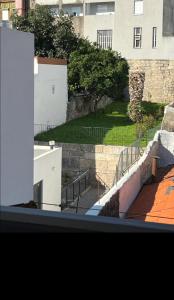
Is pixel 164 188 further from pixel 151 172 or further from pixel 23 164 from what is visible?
pixel 23 164

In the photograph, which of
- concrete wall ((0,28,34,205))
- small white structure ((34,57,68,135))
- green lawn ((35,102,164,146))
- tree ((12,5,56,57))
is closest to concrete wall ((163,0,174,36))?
green lawn ((35,102,164,146))

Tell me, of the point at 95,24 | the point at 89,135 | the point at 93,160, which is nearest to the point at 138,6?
the point at 95,24

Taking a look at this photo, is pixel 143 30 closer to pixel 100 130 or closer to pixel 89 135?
pixel 100 130

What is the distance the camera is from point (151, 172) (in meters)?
19.2

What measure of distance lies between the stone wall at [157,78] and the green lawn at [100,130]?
2416 mm

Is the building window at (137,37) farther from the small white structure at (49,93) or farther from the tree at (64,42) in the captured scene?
the small white structure at (49,93)

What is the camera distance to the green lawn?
27161mm

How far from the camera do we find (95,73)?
107 feet

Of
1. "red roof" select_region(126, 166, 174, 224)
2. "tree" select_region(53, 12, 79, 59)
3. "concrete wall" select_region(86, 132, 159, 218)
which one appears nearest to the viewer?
"concrete wall" select_region(86, 132, 159, 218)

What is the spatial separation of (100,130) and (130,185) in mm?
13319

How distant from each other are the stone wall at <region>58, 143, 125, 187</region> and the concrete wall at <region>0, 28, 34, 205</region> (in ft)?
51.6

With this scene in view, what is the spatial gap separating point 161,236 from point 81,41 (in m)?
34.3

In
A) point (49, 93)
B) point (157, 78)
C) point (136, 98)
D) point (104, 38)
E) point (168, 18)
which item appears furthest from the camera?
point (104, 38)

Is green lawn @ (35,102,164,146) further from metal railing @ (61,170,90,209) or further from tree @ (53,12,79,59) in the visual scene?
tree @ (53,12,79,59)
